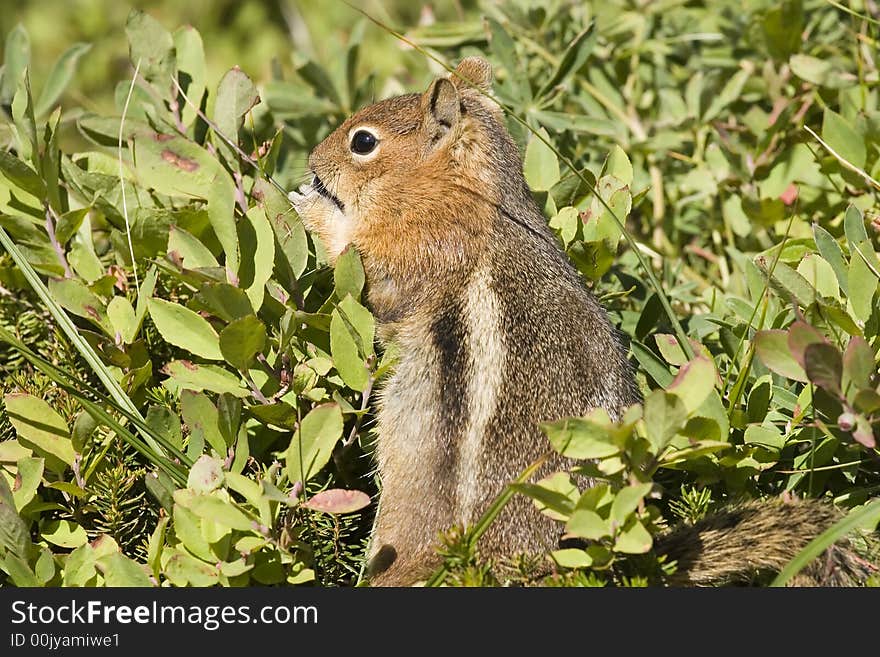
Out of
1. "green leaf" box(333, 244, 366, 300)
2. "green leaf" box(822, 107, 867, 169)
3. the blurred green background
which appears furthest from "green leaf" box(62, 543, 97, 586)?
the blurred green background

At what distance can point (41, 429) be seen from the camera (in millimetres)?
2641

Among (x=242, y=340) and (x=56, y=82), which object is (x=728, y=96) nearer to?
(x=242, y=340)

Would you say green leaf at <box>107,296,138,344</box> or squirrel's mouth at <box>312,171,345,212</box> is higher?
squirrel's mouth at <box>312,171,345,212</box>

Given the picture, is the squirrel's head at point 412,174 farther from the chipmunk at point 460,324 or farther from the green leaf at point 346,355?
the green leaf at point 346,355

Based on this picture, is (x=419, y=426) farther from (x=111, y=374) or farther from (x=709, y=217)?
(x=709, y=217)

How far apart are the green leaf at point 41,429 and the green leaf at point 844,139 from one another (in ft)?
8.17

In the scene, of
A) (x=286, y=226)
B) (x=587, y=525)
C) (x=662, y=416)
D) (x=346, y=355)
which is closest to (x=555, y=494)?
(x=587, y=525)

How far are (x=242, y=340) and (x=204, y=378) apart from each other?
0.25 metres

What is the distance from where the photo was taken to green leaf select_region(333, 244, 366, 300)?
2.79 meters

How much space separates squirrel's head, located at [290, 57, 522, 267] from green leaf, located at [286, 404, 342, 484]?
78 cm

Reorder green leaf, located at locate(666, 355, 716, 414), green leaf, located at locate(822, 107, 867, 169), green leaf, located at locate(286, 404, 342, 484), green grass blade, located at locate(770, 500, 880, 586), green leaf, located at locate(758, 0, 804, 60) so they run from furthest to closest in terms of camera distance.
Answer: green leaf, located at locate(758, 0, 804, 60) < green leaf, located at locate(822, 107, 867, 169) < green leaf, located at locate(286, 404, 342, 484) < green leaf, located at locate(666, 355, 716, 414) < green grass blade, located at locate(770, 500, 880, 586)

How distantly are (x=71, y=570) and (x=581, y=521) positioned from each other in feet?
3.73

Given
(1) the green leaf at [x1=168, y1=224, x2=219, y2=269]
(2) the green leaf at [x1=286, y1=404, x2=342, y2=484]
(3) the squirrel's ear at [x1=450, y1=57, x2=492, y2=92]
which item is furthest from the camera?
(3) the squirrel's ear at [x1=450, y1=57, x2=492, y2=92]

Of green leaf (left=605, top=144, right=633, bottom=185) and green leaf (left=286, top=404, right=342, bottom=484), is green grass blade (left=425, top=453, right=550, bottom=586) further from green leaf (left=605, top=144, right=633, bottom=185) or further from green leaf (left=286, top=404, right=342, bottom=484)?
green leaf (left=605, top=144, right=633, bottom=185)
